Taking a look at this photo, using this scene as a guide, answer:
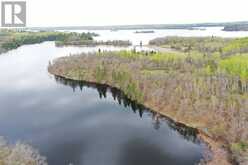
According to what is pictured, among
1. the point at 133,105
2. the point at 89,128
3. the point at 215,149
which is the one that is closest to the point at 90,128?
the point at 89,128

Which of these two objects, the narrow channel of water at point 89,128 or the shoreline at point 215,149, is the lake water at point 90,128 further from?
the shoreline at point 215,149

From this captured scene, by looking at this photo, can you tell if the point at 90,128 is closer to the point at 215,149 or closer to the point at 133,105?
the point at 133,105

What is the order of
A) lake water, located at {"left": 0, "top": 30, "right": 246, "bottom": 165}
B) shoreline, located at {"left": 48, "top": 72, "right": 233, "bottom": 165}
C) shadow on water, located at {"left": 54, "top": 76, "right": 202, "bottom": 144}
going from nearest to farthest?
shoreline, located at {"left": 48, "top": 72, "right": 233, "bottom": 165}
lake water, located at {"left": 0, "top": 30, "right": 246, "bottom": 165}
shadow on water, located at {"left": 54, "top": 76, "right": 202, "bottom": 144}

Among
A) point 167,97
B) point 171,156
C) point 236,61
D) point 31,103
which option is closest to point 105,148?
point 171,156

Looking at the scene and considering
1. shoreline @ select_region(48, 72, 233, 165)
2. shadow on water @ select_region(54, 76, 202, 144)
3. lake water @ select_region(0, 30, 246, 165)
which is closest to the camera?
shoreline @ select_region(48, 72, 233, 165)

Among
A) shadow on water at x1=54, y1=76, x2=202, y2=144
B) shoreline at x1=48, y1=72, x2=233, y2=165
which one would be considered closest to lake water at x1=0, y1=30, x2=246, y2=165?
shadow on water at x1=54, y1=76, x2=202, y2=144

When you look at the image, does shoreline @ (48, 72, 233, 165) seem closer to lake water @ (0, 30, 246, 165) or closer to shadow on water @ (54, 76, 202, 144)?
shadow on water @ (54, 76, 202, 144)

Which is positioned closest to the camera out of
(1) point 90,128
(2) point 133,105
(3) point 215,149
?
(3) point 215,149

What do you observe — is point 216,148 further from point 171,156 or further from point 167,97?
point 167,97
